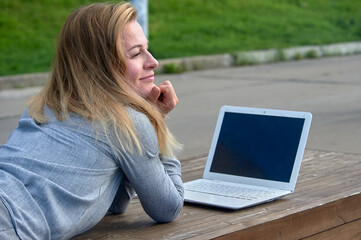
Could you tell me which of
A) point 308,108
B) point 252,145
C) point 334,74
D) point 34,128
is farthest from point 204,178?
point 334,74

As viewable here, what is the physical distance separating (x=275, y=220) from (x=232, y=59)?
11.4 m

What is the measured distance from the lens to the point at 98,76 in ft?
7.92

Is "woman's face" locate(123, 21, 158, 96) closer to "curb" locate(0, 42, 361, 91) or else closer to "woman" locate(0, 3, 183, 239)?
"woman" locate(0, 3, 183, 239)

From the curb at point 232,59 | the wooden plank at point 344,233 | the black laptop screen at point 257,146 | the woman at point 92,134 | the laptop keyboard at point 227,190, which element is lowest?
the curb at point 232,59

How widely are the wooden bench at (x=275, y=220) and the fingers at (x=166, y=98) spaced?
1.27 ft

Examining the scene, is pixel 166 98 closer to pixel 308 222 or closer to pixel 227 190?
pixel 227 190

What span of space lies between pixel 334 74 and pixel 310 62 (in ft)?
7.38

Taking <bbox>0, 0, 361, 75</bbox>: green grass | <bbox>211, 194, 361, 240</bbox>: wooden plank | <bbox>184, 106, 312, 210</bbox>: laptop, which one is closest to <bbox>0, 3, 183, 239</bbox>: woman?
<bbox>211, 194, 361, 240</bbox>: wooden plank

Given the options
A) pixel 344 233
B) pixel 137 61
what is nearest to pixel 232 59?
pixel 344 233

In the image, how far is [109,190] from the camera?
2.48 meters

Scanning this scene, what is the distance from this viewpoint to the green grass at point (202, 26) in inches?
520

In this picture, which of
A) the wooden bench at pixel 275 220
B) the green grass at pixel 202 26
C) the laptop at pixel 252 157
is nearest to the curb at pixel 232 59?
the green grass at pixel 202 26

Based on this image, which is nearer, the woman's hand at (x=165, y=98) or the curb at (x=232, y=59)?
the woman's hand at (x=165, y=98)

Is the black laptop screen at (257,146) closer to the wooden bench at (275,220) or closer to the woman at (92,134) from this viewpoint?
the wooden bench at (275,220)
